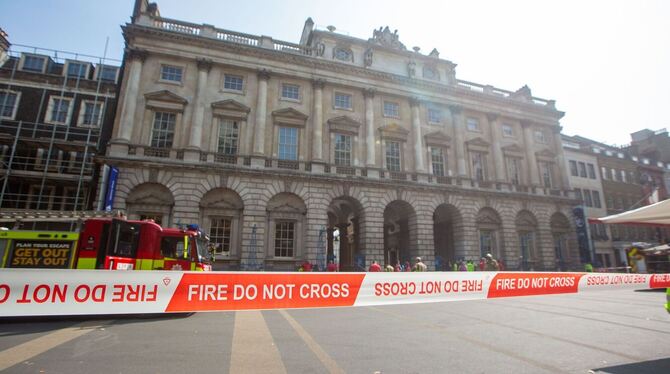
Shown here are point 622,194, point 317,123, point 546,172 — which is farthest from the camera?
point 622,194

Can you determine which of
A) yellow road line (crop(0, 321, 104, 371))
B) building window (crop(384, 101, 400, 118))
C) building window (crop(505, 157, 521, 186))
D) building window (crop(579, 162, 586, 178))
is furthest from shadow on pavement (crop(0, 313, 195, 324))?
building window (crop(579, 162, 586, 178))

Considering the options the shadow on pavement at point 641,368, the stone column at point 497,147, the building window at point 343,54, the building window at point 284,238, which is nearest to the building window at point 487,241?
the stone column at point 497,147

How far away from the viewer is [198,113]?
2156 cm

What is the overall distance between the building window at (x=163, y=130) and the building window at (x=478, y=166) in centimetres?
2338

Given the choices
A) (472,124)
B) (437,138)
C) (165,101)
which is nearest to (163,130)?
(165,101)

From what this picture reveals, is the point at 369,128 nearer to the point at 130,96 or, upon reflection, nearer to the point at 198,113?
the point at 198,113

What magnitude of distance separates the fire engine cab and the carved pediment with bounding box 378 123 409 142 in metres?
17.2

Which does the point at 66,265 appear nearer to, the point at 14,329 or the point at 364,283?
the point at 14,329

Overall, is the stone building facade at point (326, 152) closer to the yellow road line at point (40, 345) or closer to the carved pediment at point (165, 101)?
the carved pediment at point (165, 101)

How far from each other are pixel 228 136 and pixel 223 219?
19.0 feet

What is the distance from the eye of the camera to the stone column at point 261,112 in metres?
22.0

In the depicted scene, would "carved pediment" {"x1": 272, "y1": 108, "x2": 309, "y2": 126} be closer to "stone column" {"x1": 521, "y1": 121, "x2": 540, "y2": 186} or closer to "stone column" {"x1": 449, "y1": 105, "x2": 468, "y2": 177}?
"stone column" {"x1": 449, "y1": 105, "x2": 468, "y2": 177}

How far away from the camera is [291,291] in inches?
297

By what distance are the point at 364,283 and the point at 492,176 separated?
2393 cm
